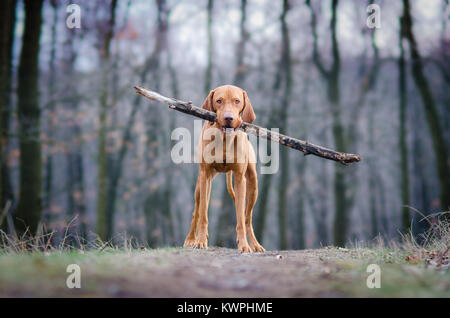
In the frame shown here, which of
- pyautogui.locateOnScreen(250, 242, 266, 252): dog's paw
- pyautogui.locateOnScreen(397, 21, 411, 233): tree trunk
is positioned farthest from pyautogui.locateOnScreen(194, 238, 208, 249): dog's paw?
pyautogui.locateOnScreen(397, 21, 411, 233): tree trunk

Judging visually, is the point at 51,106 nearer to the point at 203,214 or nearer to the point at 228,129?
the point at 203,214

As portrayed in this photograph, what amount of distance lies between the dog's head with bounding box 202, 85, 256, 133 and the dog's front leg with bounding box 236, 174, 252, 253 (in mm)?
938

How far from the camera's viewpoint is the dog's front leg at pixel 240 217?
5.84 meters

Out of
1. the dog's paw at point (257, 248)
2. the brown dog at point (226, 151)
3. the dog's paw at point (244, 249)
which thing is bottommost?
the dog's paw at point (257, 248)

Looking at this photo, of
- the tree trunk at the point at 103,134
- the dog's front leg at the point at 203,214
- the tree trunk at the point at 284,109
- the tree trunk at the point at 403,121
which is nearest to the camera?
the dog's front leg at the point at 203,214

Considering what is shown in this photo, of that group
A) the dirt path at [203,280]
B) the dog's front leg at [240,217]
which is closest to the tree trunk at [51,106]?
the dog's front leg at [240,217]

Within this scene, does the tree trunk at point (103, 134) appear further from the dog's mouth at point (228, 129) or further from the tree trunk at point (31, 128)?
the dog's mouth at point (228, 129)

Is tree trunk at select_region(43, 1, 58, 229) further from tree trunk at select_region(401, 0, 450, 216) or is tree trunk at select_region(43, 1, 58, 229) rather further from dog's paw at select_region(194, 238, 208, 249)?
tree trunk at select_region(401, 0, 450, 216)

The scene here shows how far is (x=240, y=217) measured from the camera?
594cm

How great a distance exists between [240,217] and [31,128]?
830 centimetres

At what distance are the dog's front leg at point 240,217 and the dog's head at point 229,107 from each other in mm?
938

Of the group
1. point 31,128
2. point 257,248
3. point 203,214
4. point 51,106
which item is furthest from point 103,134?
point 257,248

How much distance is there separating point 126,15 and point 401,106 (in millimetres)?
12352
